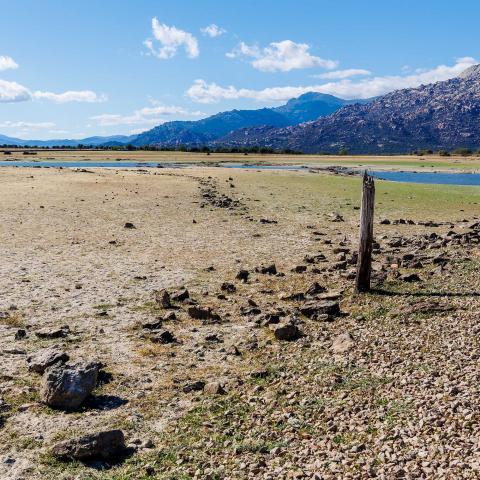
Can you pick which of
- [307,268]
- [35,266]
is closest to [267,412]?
[307,268]

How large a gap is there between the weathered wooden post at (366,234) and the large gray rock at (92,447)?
12.2 m

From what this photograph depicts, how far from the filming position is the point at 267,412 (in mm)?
11398

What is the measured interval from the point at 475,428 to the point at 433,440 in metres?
0.84

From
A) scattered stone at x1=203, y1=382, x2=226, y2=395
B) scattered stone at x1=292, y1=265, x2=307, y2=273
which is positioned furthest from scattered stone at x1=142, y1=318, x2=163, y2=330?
scattered stone at x1=292, y1=265, x2=307, y2=273

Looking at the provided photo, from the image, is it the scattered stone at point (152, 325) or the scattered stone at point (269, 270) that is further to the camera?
the scattered stone at point (269, 270)

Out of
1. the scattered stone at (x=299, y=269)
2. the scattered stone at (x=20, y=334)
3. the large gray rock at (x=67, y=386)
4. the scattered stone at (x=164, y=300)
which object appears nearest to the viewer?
the large gray rock at (x=67, y=386)

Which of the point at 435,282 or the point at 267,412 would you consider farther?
the point at 435,282

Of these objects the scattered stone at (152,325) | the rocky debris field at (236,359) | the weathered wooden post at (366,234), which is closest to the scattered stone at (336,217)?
the rocky debris field at (236,359)

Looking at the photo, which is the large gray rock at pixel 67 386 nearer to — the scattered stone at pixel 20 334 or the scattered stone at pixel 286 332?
the scattered stone at pixel 20 334

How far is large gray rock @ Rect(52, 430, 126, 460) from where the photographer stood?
32.0 feet

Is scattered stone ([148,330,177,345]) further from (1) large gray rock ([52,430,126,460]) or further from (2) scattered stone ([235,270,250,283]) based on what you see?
(2) scattered stone ([235,270,250,283])

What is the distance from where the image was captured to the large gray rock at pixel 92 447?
9742 millimetres

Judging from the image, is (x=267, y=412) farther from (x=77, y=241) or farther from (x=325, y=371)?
(x=77, y=241)

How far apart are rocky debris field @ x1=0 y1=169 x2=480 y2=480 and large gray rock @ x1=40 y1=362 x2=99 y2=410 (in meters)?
0.03
